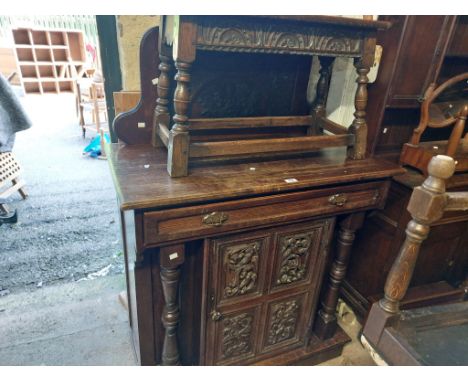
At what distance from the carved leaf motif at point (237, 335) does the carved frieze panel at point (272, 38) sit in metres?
1.00

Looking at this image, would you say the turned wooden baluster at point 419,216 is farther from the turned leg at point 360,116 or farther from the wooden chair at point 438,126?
the wooden chair at point 438,126

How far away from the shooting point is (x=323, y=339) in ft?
5.41

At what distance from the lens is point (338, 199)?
1.21 meters

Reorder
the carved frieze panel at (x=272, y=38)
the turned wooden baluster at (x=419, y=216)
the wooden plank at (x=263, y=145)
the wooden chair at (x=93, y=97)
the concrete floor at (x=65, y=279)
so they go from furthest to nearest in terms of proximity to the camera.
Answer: the wooden chair at (x=93, y=97) < the concrete floor at (x=65, y=279) < the wooden plank at (x=263, y=145) < the carved frieze panel at (x=272, y=38) < the turned wooden baluster at (x=419, y=216)

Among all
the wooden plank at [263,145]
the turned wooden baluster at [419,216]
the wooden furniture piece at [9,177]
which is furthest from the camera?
the wooden furniture piece at [9,177]

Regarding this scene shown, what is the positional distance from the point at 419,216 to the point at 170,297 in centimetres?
83

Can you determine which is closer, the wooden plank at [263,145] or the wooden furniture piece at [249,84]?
the wooden furniture piece at [249,84]

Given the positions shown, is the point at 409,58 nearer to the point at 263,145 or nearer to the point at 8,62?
the point at 263,145

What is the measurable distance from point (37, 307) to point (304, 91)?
72.5 inches

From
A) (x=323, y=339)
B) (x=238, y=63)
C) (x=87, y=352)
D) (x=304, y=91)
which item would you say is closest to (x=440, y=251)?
(x=323, y=339)

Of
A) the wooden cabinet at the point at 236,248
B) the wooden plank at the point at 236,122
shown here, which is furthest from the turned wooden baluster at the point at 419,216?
the wooden plank at the point at 236,122

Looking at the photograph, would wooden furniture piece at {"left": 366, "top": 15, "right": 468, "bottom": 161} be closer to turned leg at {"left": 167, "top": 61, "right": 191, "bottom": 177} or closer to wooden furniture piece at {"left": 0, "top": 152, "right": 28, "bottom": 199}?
turned leg at {"left": 167, "top": 61, "right": 191, "bottom": 177}

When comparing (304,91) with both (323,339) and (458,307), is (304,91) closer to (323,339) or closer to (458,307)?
(458,307)

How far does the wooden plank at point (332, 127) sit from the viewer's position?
1.36m
